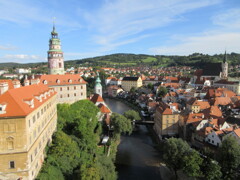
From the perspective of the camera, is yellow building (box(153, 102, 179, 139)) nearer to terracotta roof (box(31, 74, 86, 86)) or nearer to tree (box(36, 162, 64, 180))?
terracotta roof (box(31, 74, 86, 86))

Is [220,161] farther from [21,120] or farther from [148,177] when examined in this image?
[21,120]

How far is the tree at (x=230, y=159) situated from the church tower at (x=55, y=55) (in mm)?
29759

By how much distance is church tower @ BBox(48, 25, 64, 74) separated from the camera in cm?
3606

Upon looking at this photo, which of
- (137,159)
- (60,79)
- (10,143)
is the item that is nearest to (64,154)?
(10,143)

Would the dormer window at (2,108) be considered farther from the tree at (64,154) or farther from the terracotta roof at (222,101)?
the terracotta roof at (222,101)

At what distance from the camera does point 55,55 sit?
119ft

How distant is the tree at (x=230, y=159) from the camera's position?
1986 centimetres

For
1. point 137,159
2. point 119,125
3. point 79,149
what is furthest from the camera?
point 119,125

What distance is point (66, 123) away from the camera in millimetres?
26688

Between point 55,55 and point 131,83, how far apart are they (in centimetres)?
5727

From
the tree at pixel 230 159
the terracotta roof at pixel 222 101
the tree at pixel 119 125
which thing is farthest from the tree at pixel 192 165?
the terracotta roof at pixel 222 101

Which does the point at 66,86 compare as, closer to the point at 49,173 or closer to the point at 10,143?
the point at 49,173

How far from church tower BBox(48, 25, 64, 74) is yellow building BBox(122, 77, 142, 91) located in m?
55.0

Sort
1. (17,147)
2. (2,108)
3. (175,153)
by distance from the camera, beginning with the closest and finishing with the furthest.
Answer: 1. (2,108)
2. (17,147)
3. (175,153)
